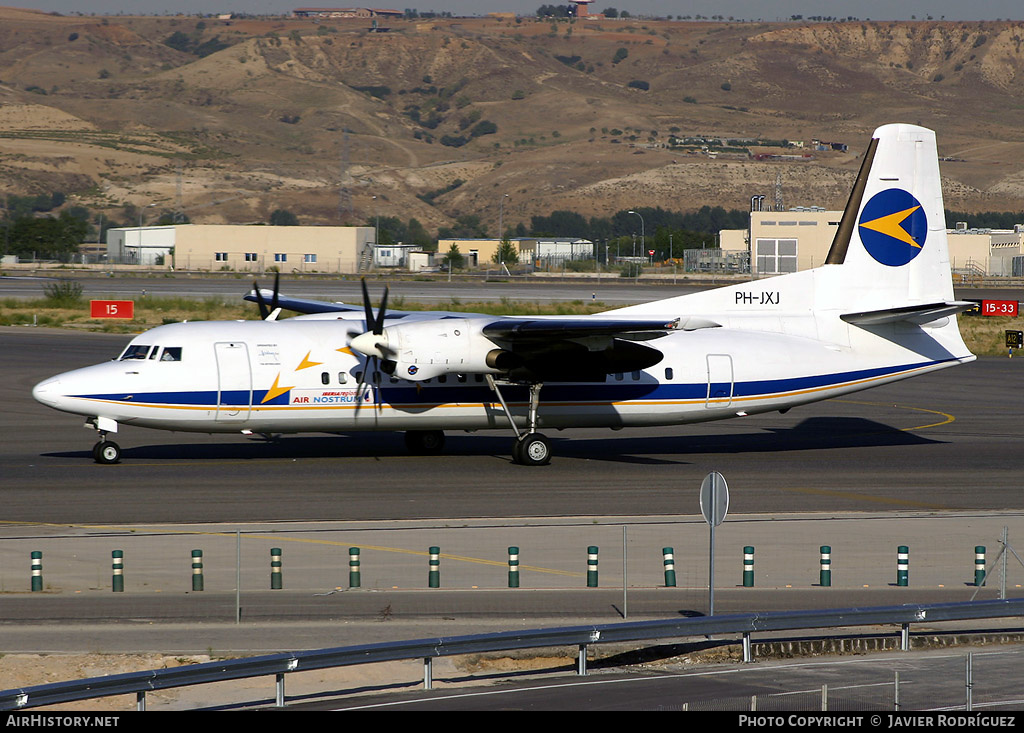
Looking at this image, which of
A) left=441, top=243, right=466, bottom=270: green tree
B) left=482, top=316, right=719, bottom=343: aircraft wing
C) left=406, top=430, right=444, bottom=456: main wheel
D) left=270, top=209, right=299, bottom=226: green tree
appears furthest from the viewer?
left=270, top=209, right=299, bottom=226: green tree

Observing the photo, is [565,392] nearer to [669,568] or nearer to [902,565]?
[669,568]

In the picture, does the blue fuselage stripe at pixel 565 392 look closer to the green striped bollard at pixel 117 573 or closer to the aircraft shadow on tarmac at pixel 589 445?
the aircraft shadow on tarmac at pixel 589 445

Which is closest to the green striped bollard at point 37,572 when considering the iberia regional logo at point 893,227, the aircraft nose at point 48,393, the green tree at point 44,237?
the aircraft nose at point 48,393

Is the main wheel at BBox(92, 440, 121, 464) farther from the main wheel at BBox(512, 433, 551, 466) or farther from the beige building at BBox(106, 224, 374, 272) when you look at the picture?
the beige building at BBox(106, 224, 374, 272)

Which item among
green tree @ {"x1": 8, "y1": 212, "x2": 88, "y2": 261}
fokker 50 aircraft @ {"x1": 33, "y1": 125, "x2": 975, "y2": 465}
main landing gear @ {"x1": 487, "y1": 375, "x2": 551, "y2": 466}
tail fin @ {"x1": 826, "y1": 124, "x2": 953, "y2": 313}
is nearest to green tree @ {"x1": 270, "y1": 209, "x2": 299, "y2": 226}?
green tree @ {"x1": 8, "y1": 212, "x2": 88, "y2": 261}

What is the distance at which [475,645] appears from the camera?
11141 mm

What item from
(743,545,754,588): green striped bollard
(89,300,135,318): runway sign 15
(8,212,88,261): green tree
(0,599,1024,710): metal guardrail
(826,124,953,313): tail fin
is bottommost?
(0,599,1024,710): metal guardrail

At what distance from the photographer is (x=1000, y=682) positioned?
432 inches

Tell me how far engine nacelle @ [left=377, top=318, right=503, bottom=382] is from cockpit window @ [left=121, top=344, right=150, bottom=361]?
5172 mm

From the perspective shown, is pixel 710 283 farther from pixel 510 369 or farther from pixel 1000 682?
pixel 1000 682

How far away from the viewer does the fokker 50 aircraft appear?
24.4 m

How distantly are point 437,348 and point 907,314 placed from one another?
11290 millimetres
